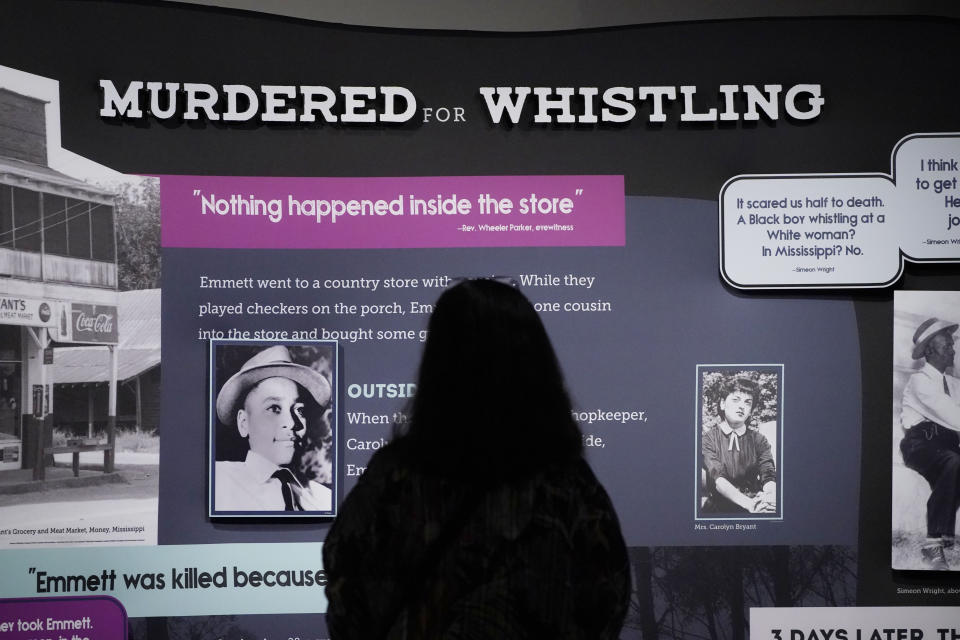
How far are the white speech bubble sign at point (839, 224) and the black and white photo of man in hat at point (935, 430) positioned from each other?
0.27 m

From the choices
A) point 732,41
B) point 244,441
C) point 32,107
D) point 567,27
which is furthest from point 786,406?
point 32,107

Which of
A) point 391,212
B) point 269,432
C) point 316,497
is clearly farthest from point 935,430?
point 269,432

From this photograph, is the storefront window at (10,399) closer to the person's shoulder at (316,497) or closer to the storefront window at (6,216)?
the storefront window at (6,216)

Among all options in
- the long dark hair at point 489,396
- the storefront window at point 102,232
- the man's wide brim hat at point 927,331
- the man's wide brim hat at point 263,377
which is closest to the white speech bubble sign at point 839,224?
the man's wide brim hat at point 927,331

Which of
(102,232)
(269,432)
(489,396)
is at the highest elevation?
(102,232)

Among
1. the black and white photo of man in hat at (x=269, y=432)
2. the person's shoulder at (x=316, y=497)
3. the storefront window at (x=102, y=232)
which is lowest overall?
the person's shoulder at (x=316, y=497)

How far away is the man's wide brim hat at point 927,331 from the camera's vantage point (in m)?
3.06

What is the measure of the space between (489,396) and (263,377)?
179cm

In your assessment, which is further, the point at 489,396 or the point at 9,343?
the point at 9,343

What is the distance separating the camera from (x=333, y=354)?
3.04 meters

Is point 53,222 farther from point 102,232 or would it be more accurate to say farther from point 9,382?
point 9,382

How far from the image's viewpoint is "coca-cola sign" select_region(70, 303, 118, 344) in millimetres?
3045

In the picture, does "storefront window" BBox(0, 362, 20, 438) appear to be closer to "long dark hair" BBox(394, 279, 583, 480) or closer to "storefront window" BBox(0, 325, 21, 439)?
"storefront window" BBox(0, 325, 21, 439)

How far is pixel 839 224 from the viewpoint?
3.05 metres
